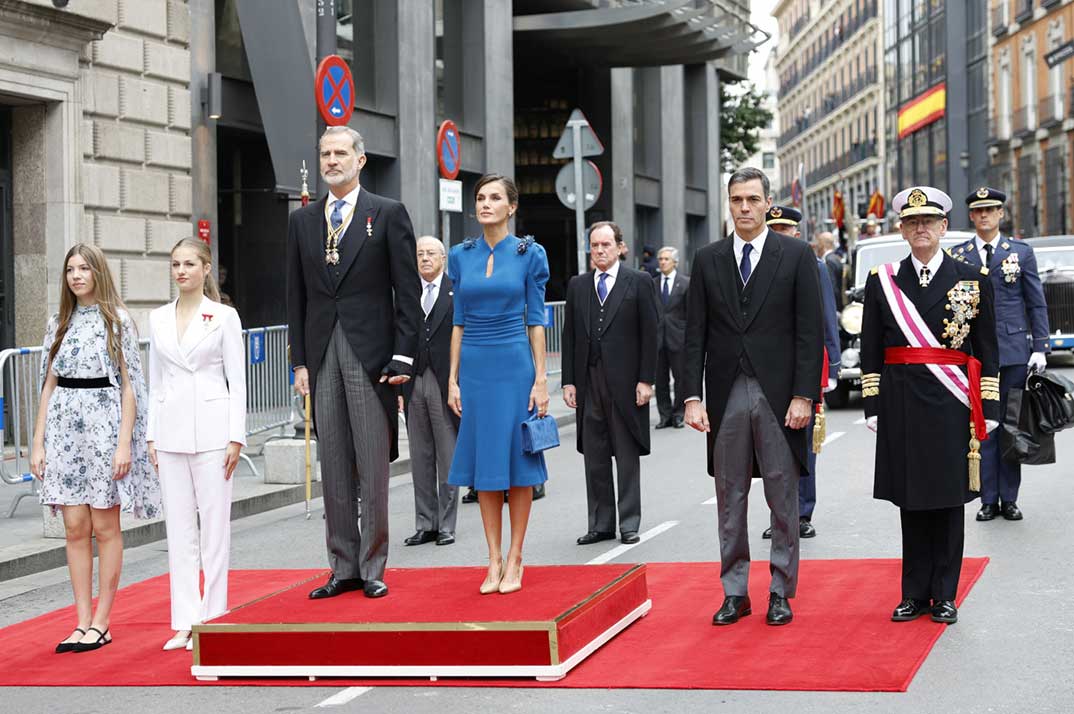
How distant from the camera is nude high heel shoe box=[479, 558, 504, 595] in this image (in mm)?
7062

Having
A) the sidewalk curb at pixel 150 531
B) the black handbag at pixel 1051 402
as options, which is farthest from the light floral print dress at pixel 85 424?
the black handbag at pixel 1051 402

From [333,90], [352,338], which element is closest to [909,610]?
[352,338]

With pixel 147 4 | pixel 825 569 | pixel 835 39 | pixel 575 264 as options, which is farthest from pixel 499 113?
pixel 835 39

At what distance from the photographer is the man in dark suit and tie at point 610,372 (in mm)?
10148

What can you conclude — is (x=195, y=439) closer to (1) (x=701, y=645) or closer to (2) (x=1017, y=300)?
(1) (x=701, y=645)

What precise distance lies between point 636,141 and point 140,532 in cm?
2557

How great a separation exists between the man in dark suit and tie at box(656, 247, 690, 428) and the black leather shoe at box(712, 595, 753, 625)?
10.1m

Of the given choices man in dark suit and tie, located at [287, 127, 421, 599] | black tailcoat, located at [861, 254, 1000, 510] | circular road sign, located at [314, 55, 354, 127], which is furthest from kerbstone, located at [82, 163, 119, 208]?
black tailcoat, located at [861, 254, 1000, 510]

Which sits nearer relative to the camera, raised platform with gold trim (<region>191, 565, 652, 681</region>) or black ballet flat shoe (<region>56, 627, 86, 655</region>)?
A: raised platform with gold trim (<region>191, 565, 652, 681</region>)

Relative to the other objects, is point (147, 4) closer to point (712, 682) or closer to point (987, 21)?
point (712, 682)

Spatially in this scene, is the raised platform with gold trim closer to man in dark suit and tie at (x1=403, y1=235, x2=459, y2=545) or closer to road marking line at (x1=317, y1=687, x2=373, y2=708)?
road marking line at (x1=317, y1=687, x2=373, y2=708)

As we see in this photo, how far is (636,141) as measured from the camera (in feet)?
115

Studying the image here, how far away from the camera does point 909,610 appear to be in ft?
23.5

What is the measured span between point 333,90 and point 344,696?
8.01m
